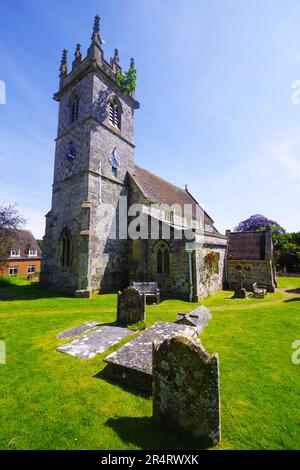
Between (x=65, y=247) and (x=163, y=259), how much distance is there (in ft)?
27.3

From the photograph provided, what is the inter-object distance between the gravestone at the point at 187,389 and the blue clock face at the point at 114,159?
17112 millimetres

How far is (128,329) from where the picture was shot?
7.69 meters

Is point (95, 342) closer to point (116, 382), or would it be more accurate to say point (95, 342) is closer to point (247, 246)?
point (116, 382)

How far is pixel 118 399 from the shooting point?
4051mm

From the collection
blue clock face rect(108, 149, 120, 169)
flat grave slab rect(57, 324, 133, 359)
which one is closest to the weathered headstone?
flat grave slab rect(57, 324, 133, 359)

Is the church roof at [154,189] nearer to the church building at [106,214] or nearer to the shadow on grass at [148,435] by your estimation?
the church building at [106,214]

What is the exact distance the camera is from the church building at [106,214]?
14703mm

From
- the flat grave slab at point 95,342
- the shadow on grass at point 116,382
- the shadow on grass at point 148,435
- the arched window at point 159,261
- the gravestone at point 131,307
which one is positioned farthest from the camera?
the arched window at point 159,261

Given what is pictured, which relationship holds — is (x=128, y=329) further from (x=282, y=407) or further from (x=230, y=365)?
(x=282, y=407)

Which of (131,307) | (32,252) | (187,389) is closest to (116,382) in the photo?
(187,389)

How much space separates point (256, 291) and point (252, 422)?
43.8 ft

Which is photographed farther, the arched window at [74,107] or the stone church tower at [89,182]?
the arched window at [74,107]

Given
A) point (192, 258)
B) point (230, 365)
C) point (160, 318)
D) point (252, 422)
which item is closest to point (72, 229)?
point (192, 258)

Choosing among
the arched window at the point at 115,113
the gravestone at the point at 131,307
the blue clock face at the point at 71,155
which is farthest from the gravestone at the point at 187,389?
the arched window at the point at 115,113
